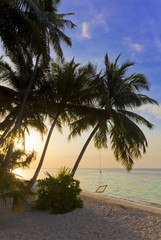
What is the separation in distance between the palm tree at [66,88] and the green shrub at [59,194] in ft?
12.8

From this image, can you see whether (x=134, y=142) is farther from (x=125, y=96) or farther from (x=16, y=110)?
(x=16, y=110)

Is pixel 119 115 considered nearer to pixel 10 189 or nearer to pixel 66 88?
pixel 66 88

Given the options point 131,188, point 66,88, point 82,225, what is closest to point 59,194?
point 82,225

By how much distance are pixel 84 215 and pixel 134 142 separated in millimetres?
6755

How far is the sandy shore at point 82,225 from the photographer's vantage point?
19.2 feet

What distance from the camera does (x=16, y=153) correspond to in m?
12.9

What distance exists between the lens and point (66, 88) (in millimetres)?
12719

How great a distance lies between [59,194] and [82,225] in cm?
205

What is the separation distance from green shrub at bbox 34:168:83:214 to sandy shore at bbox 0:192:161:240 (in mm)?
352

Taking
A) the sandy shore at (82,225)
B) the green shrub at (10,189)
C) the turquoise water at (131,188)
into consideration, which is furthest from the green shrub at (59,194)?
the turquoise water at (131,188)

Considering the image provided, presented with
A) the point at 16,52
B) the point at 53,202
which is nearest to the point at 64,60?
the point at 16,52

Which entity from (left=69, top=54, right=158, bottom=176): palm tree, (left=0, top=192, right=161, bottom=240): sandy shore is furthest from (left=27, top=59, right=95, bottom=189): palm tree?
(left=0, top=192, right=161, bottom=240): sandy shore

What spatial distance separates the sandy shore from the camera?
5.85 metres

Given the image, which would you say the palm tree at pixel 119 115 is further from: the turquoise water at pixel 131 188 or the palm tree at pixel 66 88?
the turquoise water at pixel 131 188
